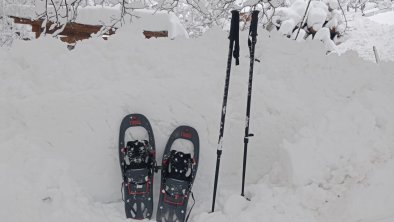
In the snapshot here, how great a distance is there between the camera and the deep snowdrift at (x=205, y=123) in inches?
147

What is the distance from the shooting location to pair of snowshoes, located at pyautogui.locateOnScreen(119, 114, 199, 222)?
156 inches

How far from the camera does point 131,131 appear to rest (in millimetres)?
4312

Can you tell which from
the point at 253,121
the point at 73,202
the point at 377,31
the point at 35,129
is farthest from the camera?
the point at 377,31

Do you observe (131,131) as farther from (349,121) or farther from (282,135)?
(349,121)

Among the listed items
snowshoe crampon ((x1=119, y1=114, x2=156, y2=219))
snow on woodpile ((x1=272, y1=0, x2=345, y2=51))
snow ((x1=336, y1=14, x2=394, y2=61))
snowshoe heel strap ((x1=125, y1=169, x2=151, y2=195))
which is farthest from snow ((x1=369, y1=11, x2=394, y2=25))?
snowshoe heel strap ((x1=125, y1=169, x2=151, y2=195))

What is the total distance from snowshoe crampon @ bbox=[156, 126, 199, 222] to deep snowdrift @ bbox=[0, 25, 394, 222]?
0.45 ft

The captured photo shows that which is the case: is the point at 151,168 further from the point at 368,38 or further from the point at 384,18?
the point at 384,18

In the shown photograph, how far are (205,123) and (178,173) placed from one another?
69 cm

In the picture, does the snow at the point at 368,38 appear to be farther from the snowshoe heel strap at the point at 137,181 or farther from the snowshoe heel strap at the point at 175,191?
the snowshoe heel strap at the point at 137,181

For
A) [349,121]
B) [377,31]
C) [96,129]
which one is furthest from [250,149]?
[377,31]

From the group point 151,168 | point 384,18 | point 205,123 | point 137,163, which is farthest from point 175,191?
point 384,18

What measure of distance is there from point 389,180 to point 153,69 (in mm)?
2961

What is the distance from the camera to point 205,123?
441cm

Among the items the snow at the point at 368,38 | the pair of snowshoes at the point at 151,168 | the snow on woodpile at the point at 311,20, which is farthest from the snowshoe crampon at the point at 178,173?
the snow at the point at 368,38
